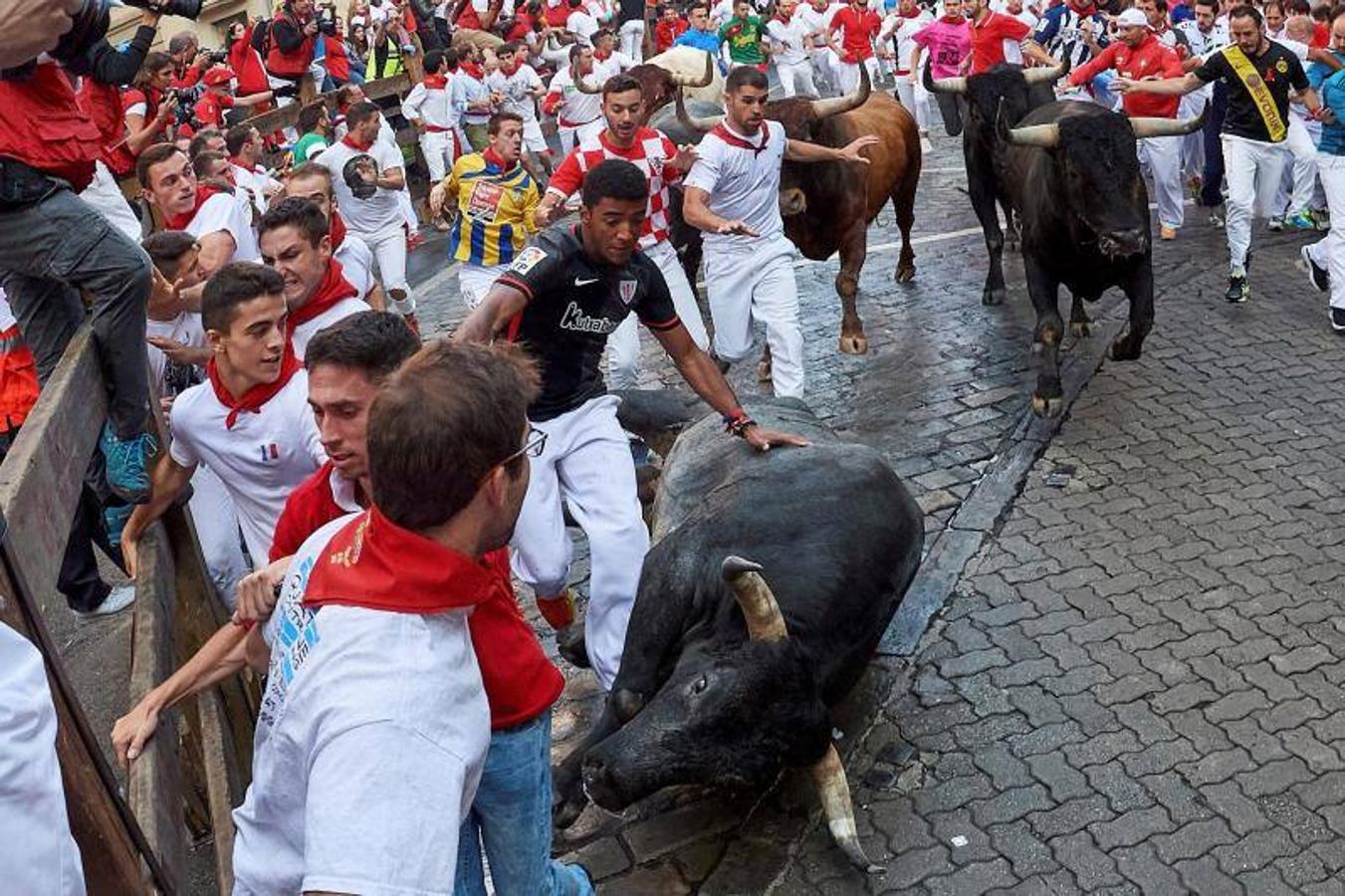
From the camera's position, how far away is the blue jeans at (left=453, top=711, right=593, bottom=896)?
318 cm

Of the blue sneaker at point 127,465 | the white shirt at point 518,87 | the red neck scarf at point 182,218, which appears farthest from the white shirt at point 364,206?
the blue sneaker at point 127,465

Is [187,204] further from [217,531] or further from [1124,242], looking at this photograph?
[1124,242]

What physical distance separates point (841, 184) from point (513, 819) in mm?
7894

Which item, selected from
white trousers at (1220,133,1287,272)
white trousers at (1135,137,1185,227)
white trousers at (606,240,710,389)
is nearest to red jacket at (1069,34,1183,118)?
white trousers at (1135,137,1185,227)

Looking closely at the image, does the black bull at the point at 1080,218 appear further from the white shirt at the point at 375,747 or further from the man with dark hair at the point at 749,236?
the white shirt at the point at 375,747

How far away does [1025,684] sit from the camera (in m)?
5.82

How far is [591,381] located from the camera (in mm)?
6148

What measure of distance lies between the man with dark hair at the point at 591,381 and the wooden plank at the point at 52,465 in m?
1.46

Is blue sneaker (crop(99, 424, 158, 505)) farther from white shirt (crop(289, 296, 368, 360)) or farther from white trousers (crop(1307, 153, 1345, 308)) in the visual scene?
white trousers (crop(1307, 153, 1345, 308))

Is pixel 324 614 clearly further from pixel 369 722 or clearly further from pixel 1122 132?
pixel 1122 132

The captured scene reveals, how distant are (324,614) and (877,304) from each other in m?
9.32

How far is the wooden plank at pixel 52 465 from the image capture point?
3334 mm

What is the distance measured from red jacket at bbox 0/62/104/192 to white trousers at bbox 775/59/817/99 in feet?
57.1

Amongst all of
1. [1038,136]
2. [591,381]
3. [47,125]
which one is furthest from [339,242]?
[1038,136]
